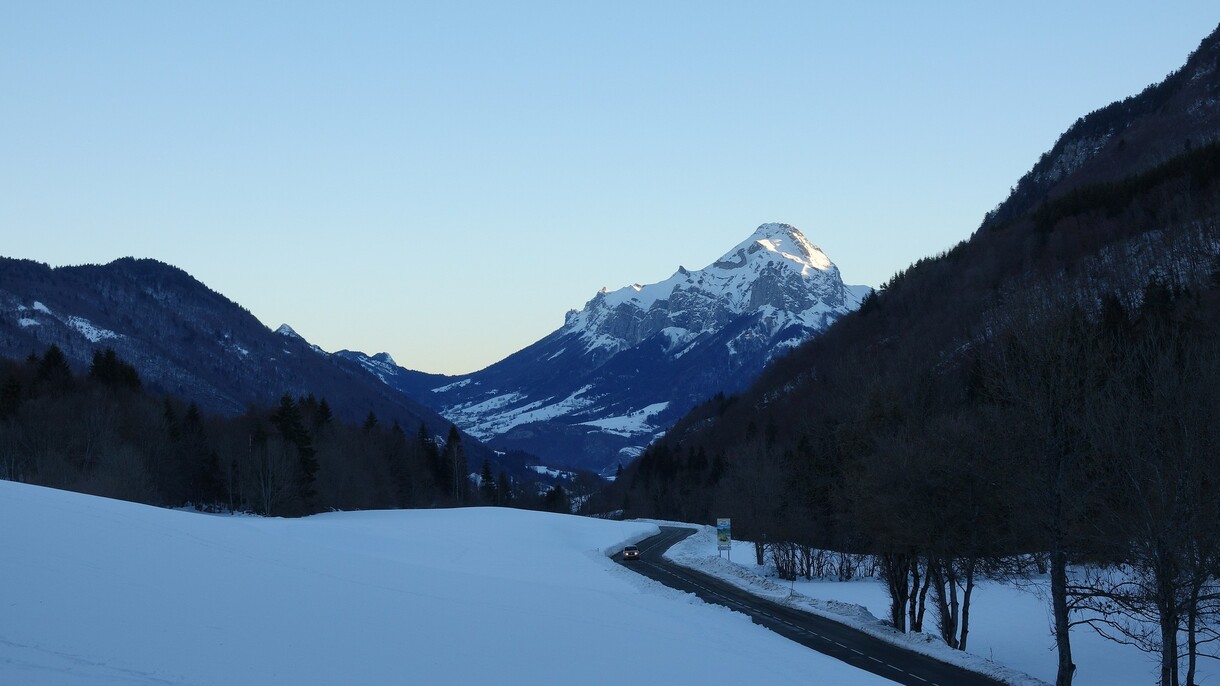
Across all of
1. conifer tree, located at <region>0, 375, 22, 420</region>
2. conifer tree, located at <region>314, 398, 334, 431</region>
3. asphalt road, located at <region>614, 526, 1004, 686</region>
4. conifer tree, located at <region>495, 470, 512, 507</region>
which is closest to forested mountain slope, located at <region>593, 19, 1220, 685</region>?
asphalt road, located at <region>614, 526, 1004, 686</region>

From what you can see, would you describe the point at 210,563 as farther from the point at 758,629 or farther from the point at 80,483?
the point at 80,483

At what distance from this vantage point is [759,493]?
74.0 m

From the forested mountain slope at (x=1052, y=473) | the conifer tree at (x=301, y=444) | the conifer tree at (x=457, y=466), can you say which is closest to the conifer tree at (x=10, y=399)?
the conifer tree at (x=301, y=444)

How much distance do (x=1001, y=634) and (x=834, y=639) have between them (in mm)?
12767

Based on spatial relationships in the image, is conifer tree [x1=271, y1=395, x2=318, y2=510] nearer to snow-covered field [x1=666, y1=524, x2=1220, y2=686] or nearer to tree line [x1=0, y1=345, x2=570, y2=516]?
tree line [x1=0, y1=345, x2=570, y2=516]

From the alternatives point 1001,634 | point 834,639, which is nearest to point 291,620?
point 834,639

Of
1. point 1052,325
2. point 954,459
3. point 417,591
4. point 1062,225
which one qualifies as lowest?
point 417,591

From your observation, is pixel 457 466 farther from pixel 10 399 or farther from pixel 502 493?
pixel 10 399

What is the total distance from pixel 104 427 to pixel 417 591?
6586cm

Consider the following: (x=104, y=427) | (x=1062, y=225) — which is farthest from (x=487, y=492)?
(x=1062, y=225)

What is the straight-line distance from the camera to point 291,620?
2353 centimetres

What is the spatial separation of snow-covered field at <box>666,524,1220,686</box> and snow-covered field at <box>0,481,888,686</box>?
6163 millimetres

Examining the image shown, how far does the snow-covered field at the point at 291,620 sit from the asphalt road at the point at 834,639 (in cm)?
181

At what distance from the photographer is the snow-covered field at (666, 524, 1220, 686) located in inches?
1293
